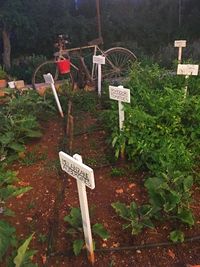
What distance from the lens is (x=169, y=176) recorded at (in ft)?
8.96

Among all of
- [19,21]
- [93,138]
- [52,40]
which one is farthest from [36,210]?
[52,40]

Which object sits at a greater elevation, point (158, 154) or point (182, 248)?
point (158, 154)

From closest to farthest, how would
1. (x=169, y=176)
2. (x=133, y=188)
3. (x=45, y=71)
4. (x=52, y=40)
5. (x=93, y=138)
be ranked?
(x=169, y=176) < (x=133, y=188) < (x=93, y=138) < (x=45, y=71) < (x=52, y=40)

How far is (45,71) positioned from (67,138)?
2.79m

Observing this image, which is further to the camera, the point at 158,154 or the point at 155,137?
the point at 155,137

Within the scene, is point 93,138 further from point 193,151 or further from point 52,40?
point 52,40

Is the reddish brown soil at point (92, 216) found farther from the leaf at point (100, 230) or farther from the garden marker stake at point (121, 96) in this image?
the garden marker stake at point (121, 96)

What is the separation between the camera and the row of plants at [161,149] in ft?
8.46

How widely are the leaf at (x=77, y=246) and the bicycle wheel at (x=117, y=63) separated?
3855mm

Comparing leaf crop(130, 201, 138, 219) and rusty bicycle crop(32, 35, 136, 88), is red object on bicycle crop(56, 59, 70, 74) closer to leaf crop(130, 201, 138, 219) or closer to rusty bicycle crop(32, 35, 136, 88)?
rusty bicycle crop(32, 35, 136, 88)

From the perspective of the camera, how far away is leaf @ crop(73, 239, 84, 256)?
7.74 ft

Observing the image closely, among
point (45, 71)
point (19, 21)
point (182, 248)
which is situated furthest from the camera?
point (19, 21)

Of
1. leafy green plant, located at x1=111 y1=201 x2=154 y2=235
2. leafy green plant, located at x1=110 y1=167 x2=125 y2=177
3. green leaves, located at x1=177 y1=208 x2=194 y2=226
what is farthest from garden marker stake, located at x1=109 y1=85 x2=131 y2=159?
green leaves, located at x1=177 y1=208 x2=194 y2=226

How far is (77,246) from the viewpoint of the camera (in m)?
2.38
